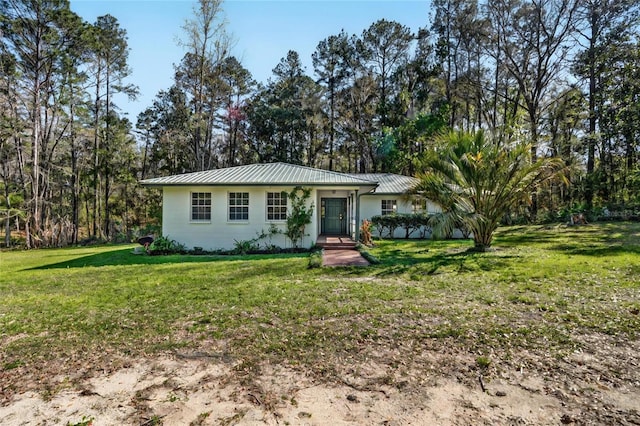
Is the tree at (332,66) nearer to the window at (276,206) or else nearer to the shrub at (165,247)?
the window at (276,206)

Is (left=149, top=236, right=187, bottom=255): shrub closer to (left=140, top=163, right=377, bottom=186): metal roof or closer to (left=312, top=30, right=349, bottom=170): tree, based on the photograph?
(left=140, top=163, right=377, bottom=186): metal roof

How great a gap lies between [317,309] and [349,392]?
222 centimetres

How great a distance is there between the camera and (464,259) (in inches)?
368

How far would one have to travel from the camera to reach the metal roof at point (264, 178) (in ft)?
39.6

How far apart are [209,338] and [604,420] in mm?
3829

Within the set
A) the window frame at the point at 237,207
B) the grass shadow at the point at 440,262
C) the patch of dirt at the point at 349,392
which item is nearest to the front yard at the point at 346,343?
the patch of dirt at the point at 349,392

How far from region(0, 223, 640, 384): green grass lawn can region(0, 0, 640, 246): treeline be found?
5520 mm

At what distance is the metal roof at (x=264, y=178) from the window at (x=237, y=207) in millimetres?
673

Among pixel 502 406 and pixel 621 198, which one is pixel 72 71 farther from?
pixel 621 198

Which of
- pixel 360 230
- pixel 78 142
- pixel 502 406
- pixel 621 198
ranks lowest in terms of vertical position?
pixel 502 406

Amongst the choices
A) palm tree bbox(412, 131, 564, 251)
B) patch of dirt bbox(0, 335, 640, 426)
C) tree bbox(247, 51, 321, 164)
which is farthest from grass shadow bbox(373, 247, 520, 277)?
tree bbox(247, 51, 321, 164)

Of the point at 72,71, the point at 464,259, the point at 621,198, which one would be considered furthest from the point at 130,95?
the point at 621,198

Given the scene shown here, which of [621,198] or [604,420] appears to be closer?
[604,420]

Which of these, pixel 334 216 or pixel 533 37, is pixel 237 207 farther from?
pixel 533 37
